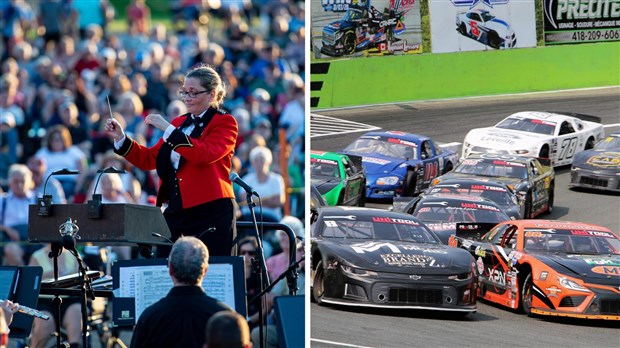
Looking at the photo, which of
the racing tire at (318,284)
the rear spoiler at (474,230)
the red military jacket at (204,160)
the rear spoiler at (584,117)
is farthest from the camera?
the rear spoiler at (474,230)

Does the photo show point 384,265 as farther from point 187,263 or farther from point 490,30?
point 187,263

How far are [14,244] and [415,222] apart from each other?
3903 mm

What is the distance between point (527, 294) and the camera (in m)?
9.93

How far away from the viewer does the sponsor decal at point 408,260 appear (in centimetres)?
940

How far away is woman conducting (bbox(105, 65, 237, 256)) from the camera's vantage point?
6746 mm

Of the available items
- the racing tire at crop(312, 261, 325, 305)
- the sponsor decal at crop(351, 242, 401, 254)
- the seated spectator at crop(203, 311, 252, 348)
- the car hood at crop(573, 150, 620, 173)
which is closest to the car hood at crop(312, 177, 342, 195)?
the sponsor decal at crop(351, 242, 401, 254)

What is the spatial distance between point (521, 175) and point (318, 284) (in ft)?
6.66

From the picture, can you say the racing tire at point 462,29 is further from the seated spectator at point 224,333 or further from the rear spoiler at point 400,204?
the seated spectator at point 224,333

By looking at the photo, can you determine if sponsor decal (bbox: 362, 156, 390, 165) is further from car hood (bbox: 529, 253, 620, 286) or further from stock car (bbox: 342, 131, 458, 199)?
car hood (bbox: 529, 253, 620, 286)

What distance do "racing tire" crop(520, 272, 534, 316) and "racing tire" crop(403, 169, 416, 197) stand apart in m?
1.13

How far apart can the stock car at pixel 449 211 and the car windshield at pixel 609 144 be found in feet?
3.58

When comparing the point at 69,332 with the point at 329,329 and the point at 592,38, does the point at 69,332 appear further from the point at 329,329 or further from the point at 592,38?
the point at 592,38

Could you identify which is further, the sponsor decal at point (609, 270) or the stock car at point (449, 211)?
the stock car at point (449, 211)

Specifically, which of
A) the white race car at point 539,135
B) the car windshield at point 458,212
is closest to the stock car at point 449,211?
the car windshield at point 458,212
